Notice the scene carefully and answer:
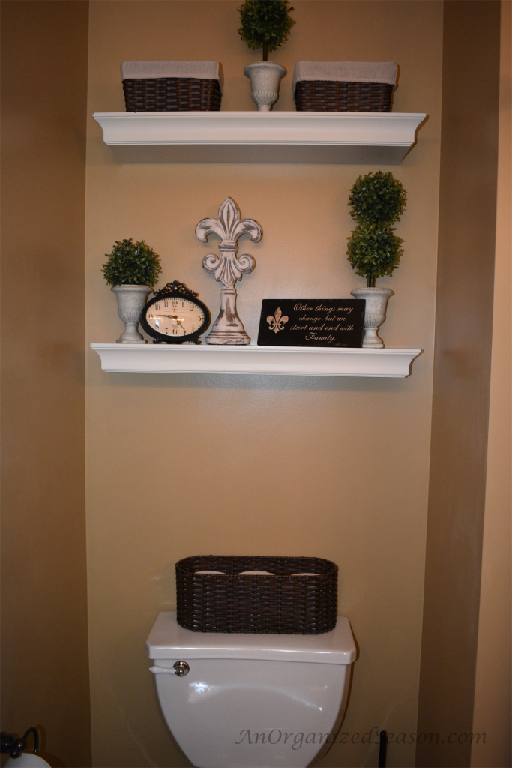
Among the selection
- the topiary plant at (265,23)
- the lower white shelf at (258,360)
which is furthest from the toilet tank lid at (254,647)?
the topiary plant at (265,23)

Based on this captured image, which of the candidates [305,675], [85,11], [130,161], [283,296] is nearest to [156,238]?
[130,161]

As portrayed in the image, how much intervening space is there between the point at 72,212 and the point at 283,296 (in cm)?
59

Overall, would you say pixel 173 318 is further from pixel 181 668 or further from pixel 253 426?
pixel 181 668

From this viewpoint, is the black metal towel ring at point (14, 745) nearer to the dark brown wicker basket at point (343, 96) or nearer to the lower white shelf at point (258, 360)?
the lower white shelf at point (258, 360)

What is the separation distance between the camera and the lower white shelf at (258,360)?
125 cm

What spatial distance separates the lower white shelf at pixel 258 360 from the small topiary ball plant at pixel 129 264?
18cm

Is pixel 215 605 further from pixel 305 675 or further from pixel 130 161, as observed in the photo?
pixel 130 161

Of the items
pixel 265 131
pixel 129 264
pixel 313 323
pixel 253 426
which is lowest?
pixel 253 426

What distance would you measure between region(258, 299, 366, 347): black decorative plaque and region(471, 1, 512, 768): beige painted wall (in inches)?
13.5

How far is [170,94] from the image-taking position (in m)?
1.26

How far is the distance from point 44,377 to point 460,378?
0.97 meters

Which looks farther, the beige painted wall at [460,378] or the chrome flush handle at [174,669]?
the chrome flush handle at [174,669]

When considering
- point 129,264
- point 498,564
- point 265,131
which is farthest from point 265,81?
point 498,564

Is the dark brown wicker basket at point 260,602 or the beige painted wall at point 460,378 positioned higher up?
the beige painted wall at point 460,378
